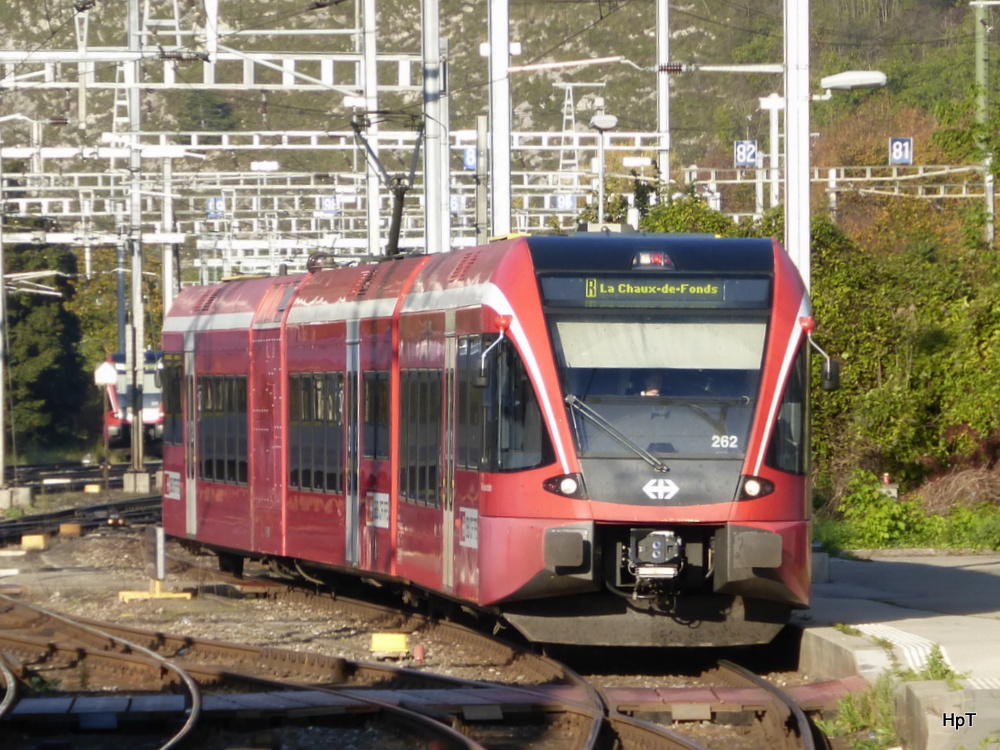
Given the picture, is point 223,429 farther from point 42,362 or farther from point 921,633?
point 42,362

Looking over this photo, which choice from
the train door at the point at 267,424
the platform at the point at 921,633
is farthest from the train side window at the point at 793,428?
the train door at the point at 267,424

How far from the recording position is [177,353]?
71.8 feet

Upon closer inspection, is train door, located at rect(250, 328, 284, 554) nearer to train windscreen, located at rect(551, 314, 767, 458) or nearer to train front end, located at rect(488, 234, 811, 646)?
train front end, located at rect(488, 234, 811, 646)

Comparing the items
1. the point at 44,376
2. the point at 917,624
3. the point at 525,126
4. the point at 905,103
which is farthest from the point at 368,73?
the point at 525,126

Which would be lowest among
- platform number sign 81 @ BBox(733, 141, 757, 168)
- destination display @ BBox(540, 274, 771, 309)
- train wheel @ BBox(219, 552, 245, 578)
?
train wheel @ BBox(219, 552, 245, 578)

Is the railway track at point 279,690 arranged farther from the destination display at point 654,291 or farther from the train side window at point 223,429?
the train side window at point 223,429

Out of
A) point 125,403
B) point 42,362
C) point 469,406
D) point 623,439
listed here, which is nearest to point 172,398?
point 469,406

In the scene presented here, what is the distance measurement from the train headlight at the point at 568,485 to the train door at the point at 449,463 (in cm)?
155

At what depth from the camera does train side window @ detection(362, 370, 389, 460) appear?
52.3 ft

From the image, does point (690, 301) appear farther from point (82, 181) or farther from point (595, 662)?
point (82, 181)

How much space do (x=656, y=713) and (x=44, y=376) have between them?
61.7 meters

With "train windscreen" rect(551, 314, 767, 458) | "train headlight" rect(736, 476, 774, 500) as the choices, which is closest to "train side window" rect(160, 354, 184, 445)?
"train windscreen" rect(551, 314, 767, 458)

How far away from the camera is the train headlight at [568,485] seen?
1252cm

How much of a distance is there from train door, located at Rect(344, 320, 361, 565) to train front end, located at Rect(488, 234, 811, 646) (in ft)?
12.3
